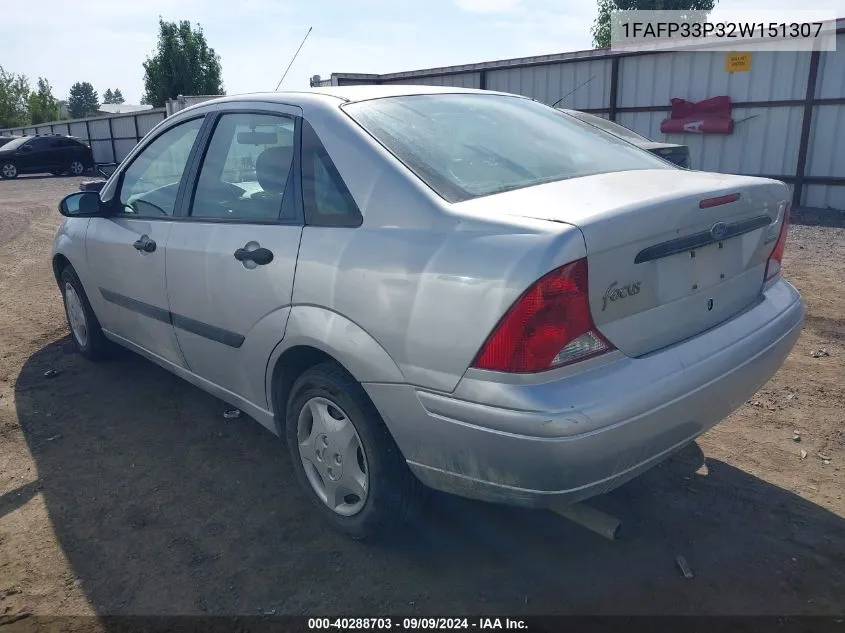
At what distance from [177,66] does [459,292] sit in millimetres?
45277

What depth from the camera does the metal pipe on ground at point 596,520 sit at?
2.45 metres

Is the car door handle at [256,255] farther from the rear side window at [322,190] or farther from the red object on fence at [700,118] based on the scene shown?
the red object on fence at [700,118]

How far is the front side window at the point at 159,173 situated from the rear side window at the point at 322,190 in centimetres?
104

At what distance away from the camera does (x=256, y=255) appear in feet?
9.19

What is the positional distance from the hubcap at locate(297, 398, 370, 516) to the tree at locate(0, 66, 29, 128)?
59.6 metres

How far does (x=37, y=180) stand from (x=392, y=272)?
26536 millimetres

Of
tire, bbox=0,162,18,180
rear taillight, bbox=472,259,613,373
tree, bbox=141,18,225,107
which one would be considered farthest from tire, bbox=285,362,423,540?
tree, bbox=141,18,225,107

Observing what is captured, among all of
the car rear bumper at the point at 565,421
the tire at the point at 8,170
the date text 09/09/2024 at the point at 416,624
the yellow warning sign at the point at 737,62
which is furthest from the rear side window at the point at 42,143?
the date text 09/09/2024 at the point at 416,624

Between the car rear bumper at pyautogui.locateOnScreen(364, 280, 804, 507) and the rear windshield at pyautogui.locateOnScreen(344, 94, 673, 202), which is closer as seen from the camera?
the car rear bumper at pyautogui.locateOnScreen(364, 280, 804, 507)

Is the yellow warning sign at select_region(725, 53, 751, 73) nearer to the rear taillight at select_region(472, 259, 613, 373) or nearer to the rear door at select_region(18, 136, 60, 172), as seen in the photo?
the rear taillight at select_region(472, 259, 613, 373)

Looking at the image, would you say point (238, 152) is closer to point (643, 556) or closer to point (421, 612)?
point (421, 612)

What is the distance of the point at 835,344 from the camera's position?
4664mm

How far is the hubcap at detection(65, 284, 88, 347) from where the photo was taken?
15.6 feet

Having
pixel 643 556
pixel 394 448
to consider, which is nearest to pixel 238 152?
pixel 394 448
